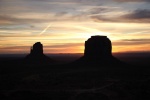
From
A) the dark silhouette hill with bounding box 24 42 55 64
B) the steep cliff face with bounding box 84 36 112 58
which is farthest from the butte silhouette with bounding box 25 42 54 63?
the steep cliff face with bounding box 84 36 112 58

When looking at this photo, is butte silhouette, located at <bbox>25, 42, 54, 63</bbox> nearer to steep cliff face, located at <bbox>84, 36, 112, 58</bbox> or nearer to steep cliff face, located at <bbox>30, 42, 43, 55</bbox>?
steep cliff face, located at <bbox>30, 42, 43, 55</bbox>

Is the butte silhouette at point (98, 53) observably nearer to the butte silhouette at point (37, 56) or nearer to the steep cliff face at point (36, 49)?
the butte silhouette at point (37, 56)

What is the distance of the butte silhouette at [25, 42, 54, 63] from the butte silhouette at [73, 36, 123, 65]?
2911cm

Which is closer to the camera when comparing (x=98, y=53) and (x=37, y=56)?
(x=98, y=53)

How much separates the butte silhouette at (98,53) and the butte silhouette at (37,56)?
29.1 meters

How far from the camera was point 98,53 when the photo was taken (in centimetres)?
10300

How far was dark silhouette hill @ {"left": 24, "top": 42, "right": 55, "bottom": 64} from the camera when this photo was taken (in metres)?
128

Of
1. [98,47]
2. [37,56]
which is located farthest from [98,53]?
[37,56]

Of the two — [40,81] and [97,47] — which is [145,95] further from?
[97,47]

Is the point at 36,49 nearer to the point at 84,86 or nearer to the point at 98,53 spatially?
the point at 98,53

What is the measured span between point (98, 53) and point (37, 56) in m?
39.6

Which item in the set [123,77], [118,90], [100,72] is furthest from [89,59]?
[118,90]

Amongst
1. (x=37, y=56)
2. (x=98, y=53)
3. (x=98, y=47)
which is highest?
(x=98, y=47)

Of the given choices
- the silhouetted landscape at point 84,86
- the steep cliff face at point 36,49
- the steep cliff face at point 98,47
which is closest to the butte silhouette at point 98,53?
Answer: the steep cliff face at point 98,47
